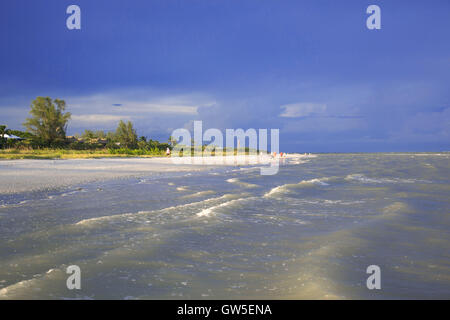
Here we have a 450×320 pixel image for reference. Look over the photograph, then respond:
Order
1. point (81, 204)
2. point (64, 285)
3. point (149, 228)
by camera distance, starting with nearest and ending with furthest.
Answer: point (64, 285), point (149, 228), point (81, 204)

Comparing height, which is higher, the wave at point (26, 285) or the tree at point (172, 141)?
the tree at point (172, 141)

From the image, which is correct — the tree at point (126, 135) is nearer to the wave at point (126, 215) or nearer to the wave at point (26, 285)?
the wave at point (126, 215)

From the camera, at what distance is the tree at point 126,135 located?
61.5m

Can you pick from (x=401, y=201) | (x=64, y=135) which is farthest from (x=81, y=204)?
(x=64, y=135)

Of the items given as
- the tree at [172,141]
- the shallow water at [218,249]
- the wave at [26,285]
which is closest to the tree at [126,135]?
the tree at [172,141]

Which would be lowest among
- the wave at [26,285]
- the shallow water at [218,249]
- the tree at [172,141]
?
the shallow water at [218,249]

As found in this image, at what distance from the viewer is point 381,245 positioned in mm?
5496

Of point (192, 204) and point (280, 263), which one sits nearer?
point (280, 263)

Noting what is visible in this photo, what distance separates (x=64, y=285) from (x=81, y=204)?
543 centimetres

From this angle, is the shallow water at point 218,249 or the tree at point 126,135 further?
the tree at point 126,135

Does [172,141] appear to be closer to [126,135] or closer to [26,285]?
[126,135]

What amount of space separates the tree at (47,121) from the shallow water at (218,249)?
45.5 m

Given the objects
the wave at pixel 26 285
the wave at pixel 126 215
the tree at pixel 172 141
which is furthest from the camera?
the tree at pixel 172 141
